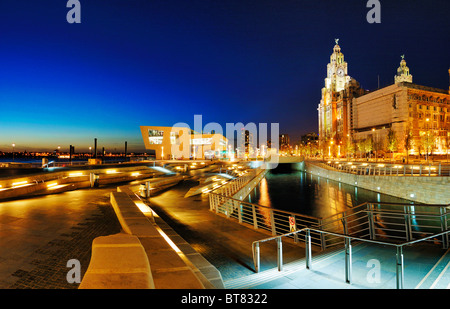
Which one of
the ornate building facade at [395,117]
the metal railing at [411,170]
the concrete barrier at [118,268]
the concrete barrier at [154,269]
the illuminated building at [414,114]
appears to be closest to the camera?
the concrete barrier at [118,268]

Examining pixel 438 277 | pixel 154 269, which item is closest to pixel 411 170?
pixel 438 277

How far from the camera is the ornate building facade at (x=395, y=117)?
78250mm

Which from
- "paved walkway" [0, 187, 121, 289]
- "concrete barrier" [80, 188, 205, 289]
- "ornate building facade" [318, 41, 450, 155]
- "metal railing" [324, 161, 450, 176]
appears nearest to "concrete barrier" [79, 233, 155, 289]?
"concrete barrier" [80, 188, 205, 289]

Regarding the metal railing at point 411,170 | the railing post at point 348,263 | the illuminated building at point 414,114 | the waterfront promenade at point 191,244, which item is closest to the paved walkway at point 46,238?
the waterfront promenade at point 191,244

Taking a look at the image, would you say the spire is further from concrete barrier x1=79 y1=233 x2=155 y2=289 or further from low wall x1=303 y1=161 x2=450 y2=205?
concrete barrier x1=79 y1=233 x2=155 y2=289

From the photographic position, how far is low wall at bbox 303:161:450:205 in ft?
69.2

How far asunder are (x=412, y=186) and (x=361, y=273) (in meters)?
25.0

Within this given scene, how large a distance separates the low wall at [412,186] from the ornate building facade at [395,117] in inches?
1201

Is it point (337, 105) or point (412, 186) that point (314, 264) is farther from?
point (337, 105)

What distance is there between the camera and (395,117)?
8606 centimetres

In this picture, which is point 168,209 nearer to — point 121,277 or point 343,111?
point 121,277

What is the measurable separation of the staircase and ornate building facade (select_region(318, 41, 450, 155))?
6027 cm

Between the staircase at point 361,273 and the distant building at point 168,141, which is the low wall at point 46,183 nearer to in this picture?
the staircase at point 361,273
